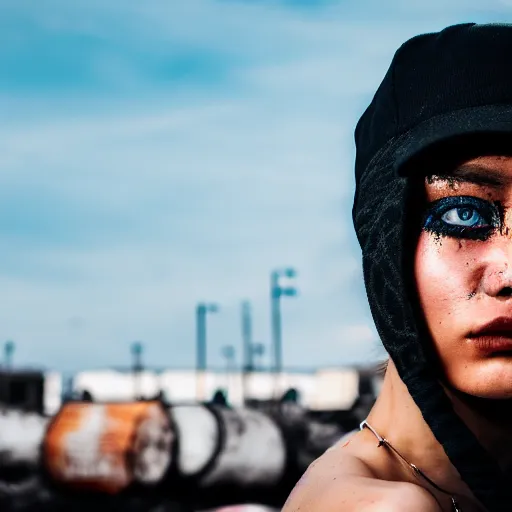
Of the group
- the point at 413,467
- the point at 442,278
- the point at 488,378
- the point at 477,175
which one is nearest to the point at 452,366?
the point at 488,378

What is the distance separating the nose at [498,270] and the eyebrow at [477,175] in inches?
5.0

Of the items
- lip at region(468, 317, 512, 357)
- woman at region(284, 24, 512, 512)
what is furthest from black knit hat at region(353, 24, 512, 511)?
lip at region(468, 317, 512, 357)

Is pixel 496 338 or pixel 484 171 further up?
pixel 484 171

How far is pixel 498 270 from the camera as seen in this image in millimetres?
2168

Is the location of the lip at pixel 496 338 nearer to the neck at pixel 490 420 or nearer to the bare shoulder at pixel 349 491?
the neck at pixel 490 420

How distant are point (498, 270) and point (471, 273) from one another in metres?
0.07

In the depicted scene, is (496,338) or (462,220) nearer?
(496,338)

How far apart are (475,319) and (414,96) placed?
1.82ft

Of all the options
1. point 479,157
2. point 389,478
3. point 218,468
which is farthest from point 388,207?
point 218,468

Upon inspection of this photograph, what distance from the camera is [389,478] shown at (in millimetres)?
2348

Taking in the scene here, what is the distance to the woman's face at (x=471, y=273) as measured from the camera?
7.06ft

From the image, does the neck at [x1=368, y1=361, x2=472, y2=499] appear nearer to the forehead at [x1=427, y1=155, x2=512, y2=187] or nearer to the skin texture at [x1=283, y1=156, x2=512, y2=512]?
the skin texture at [x1=283, y1=156, x2=512, y2=512]

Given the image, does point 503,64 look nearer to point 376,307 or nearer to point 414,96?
point 414,96

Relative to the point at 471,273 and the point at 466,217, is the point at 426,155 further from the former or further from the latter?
the point at 471,273
